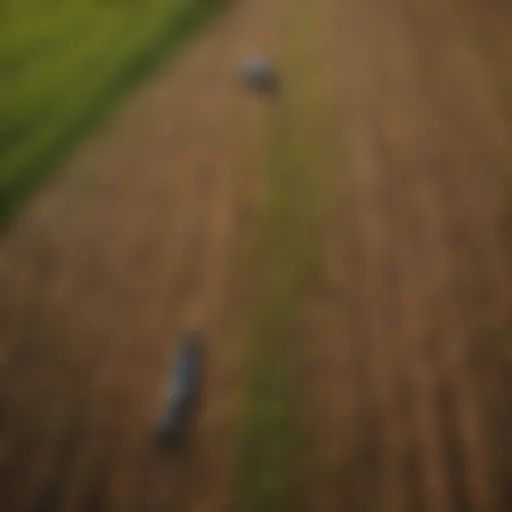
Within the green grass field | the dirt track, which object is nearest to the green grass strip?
the dirt track

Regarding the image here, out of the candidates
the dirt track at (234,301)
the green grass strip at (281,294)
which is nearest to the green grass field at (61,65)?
the dirt track at (234,301)

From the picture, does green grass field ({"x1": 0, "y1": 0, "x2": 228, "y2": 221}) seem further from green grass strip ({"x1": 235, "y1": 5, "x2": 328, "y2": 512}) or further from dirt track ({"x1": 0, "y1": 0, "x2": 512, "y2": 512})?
green grass strip ({"x1": 235, "y1": 5, "x2": 328, "y2": 512})

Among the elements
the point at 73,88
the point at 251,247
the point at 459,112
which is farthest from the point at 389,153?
the point at 73,88

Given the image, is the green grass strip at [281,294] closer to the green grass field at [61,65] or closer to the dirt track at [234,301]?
the dirt track at [234,301]

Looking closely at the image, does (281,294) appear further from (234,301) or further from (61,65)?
(61,65)

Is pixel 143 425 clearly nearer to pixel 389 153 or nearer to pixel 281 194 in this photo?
pixel 281 194
